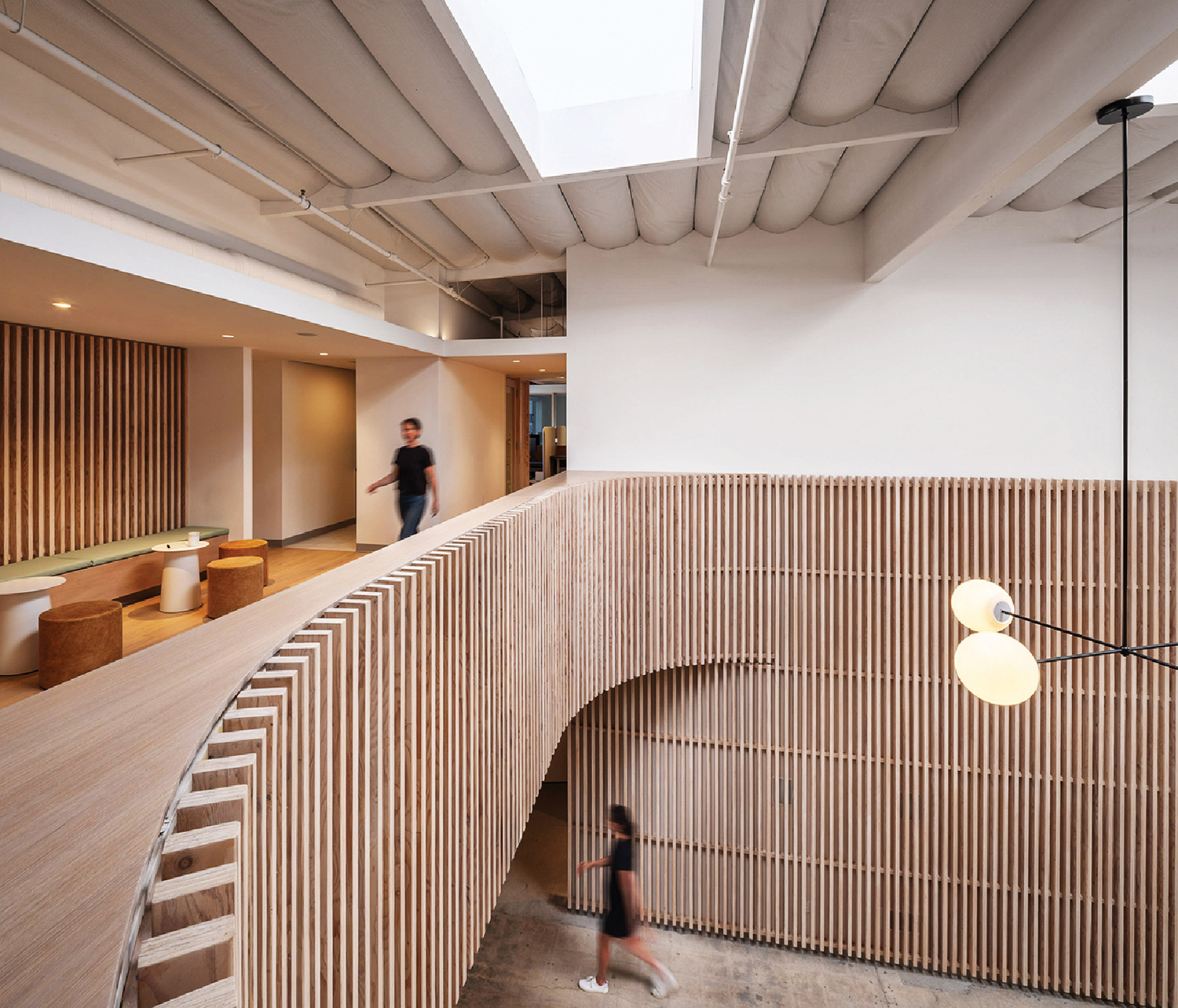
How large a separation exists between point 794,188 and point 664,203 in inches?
44.5

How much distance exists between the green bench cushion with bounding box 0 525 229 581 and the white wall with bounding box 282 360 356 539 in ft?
5.83

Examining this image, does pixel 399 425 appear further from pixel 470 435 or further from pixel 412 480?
pixel 412 480

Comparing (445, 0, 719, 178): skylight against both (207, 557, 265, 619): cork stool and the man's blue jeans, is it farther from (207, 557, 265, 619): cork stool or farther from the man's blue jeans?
(207, 557, 265, 619): cork stool

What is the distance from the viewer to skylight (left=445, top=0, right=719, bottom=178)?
11.9 feet

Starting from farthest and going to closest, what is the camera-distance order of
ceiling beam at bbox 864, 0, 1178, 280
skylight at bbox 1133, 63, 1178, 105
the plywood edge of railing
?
1. skylight at bbox 1133, 63, 1178, 105
2. ceiling beam at bbox 864, 0, 1178, 280
3. the plywood edge of railing

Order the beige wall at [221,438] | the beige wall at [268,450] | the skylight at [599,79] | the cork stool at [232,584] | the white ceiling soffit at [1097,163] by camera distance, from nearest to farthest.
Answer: the skylight at [599,79] < the white ceiling soffit at [1097,163] < the cork stool at [232,584] < the beige wall at [221,438] < the beige wall at [268,450]

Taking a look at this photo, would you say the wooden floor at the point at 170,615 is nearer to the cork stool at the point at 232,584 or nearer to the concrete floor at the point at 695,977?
the cork stool at the point at 232,584

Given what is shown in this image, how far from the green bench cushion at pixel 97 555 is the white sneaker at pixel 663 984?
5.90m

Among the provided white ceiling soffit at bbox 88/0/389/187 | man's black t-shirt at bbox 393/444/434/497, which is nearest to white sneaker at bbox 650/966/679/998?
man's black t-shirt at bbox 393/444/434/497

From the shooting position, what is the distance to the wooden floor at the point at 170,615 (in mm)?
3701

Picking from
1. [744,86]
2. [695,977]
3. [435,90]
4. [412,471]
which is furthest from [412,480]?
[695,977]

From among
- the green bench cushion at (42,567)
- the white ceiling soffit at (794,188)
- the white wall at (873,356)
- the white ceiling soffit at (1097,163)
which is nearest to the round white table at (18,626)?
the green bench cushion at (42,567)

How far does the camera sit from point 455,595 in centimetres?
198

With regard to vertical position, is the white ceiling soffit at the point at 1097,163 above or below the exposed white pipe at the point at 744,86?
above
